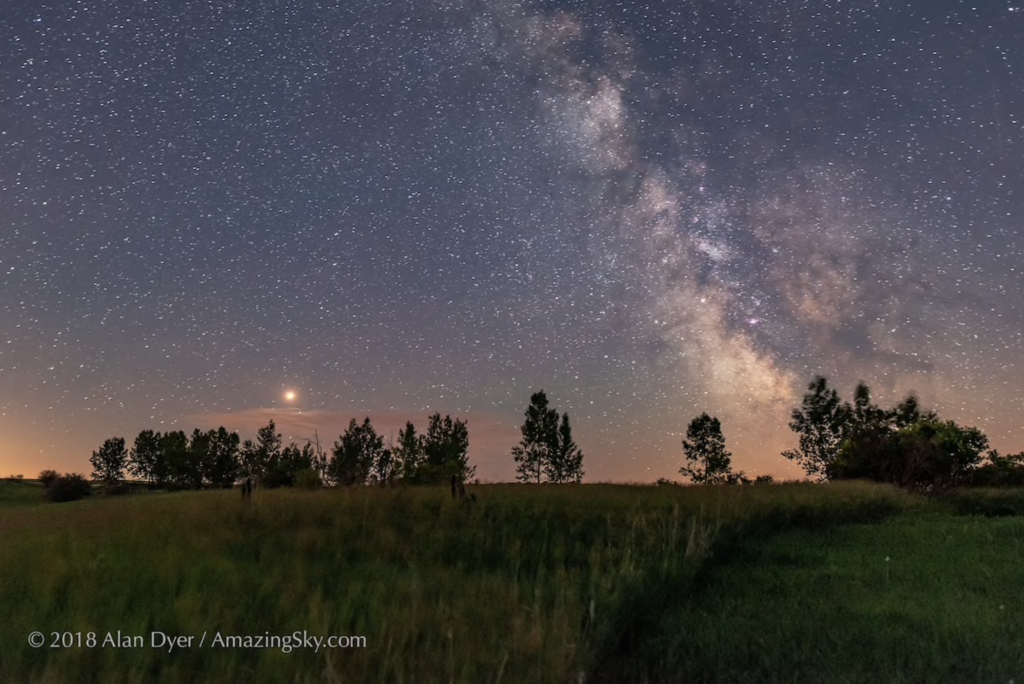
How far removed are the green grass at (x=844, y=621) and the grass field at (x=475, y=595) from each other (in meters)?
0.04

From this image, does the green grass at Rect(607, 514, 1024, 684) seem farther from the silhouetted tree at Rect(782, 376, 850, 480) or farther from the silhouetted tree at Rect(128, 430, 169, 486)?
the silhouetted tree at Rect(128, 430, 169, 486)

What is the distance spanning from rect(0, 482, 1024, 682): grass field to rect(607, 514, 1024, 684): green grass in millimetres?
35

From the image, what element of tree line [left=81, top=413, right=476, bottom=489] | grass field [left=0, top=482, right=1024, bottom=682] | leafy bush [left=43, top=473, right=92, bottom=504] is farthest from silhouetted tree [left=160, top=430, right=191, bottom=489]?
grass field [left=0, top=482, right=1024, bottom=682]

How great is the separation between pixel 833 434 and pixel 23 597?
2273 inches

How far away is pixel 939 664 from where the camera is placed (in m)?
7.02

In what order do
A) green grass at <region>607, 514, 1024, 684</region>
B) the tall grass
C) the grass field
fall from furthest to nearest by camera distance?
green grass at <region>607, 514, 1024, 684</region> → the grass field → the tall grass

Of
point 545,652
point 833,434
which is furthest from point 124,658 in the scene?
point 833,434

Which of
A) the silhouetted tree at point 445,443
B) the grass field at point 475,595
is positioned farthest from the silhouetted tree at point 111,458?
the grass field at point 475,595

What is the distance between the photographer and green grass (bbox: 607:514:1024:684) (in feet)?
22.9

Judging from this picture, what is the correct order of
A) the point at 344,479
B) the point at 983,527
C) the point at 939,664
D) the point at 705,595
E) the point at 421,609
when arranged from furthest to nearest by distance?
the point at 983,527 → the point at 344,479 → the point at 705,595 → the point at 939,664 → the point at 421,609

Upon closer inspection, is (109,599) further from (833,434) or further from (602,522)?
(833,434)

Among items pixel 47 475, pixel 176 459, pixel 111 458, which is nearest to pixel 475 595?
pixel 47 475

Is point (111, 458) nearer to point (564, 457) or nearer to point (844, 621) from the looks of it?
point (564, 457)

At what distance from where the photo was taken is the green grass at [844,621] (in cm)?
698
